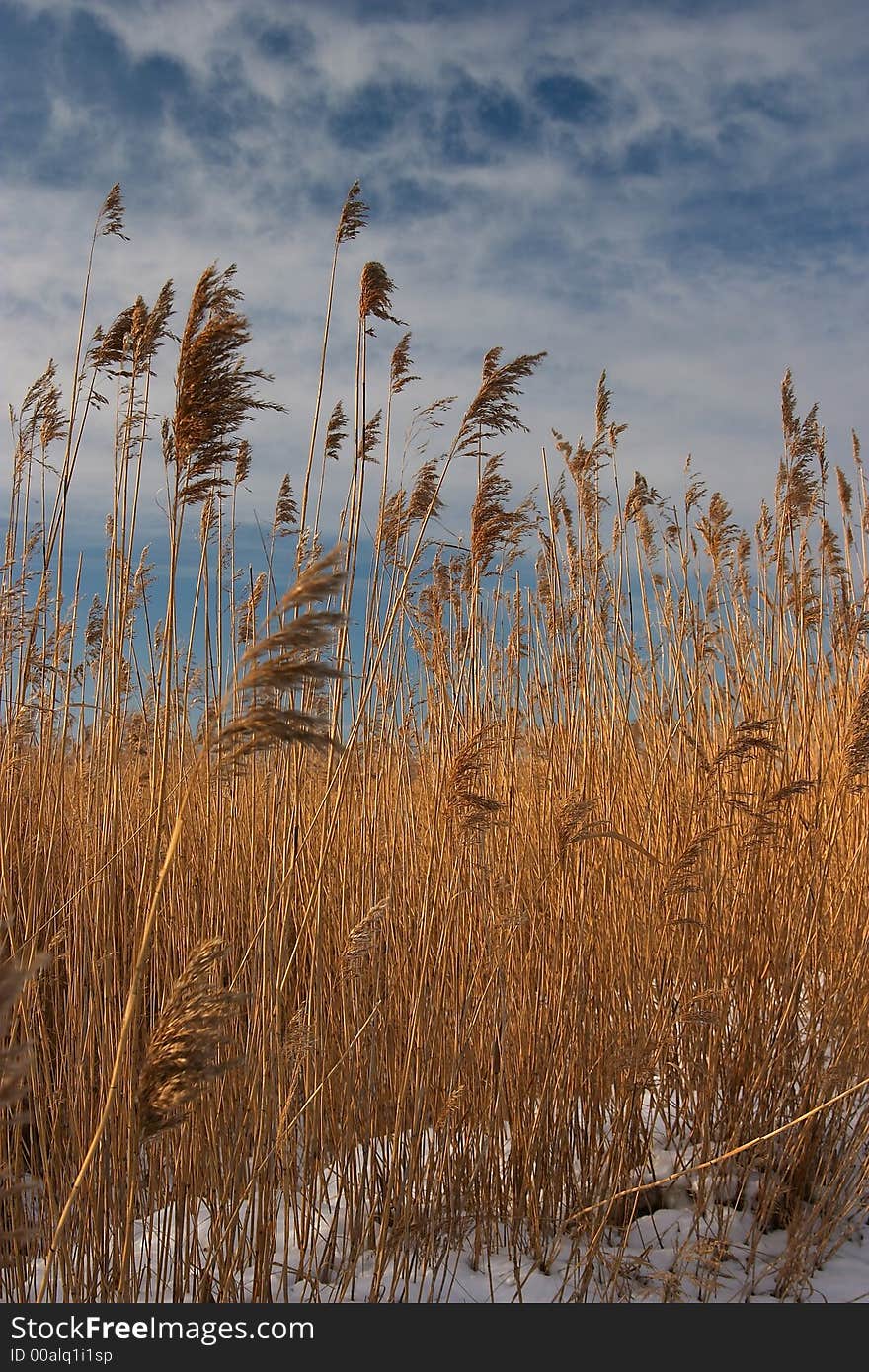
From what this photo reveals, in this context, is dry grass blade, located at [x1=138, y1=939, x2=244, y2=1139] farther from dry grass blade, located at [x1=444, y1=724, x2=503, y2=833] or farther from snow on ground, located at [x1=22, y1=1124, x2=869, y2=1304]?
A: dry grass blade, located at [x1=444, y1=724, x2=503, y2=833]

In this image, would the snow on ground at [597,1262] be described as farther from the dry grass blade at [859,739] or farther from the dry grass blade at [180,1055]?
the dry grass blade at [859,739]

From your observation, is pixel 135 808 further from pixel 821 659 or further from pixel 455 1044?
pixel 821 659

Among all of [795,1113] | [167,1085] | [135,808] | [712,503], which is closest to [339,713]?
[167,1085]

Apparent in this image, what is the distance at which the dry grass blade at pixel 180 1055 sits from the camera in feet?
4.39

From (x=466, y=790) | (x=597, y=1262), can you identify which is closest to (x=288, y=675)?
(x=466, y=790)

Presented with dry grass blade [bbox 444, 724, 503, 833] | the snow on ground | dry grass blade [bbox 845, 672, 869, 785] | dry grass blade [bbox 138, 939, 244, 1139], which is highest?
dry grass blade [bbox 845, 672, 869, 785]

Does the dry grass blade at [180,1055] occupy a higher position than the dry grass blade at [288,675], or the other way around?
the dry grass blade at [288,675]

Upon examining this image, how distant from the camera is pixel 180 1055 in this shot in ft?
4.39

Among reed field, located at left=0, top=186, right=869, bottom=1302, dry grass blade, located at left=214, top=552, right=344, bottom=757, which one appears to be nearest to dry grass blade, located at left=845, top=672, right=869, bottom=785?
reed field, located at left=0, top=186, right=869, bottom=1302

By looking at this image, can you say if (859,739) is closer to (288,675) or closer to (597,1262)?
(597,1262)

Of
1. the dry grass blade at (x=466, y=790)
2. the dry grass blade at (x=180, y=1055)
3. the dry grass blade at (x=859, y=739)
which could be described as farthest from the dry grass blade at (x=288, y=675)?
the dry grass blade at (x=859, y=739)

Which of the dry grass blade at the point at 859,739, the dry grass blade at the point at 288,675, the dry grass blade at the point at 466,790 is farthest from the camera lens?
the dry grass blade at the point at 859,739

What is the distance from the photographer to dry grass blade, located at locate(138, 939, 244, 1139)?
4.39 ft

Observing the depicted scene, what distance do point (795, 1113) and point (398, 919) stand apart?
51.8 inches
